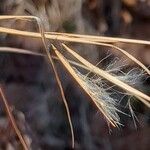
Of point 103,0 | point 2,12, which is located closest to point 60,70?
point 2,12

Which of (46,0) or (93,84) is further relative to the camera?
(46,0)

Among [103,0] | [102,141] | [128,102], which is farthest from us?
[103,0]

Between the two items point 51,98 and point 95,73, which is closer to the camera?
point 95,73

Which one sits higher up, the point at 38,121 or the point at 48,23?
the point at 48,23

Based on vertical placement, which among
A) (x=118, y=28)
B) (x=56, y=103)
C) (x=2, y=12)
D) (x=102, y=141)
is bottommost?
(x=102, y=141)

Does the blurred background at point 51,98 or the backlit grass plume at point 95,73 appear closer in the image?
the backlit grass plume at point 95,73

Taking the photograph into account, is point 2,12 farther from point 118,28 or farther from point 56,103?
point 118,28

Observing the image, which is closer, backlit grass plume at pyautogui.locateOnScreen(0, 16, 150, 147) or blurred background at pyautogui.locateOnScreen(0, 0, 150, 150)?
backlit grass plume at pyautogui.locateOnScreen(0, 16, 150, 147)

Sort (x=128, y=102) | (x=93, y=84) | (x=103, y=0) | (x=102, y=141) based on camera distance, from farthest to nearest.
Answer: (x=103, y=0) < (x=102, y=141) < (x=128, y=102) < (x=93, y=84)
